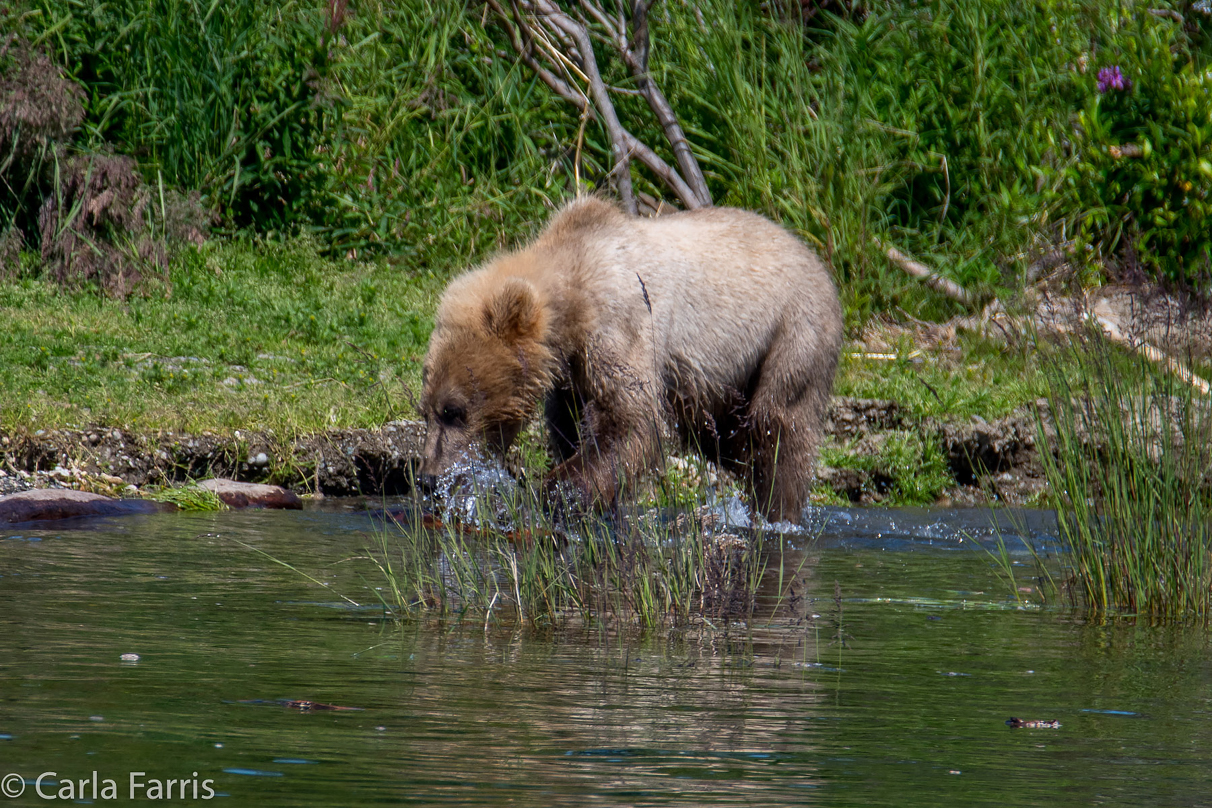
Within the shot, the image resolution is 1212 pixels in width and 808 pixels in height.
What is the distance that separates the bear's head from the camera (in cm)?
640

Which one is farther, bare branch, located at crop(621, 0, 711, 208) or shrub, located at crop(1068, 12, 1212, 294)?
bare branch, located at crop(621, 0, 711, 208)

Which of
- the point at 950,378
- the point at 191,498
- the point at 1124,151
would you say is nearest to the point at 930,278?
the point at 950,378

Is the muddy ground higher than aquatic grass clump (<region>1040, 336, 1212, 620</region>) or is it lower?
lower

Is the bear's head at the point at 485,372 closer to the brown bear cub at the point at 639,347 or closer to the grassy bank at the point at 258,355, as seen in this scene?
the brown bear cub at the point at 639,347

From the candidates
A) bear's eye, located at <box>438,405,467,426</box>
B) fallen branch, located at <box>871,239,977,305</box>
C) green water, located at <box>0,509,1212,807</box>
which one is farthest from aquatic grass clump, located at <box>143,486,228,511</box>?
fallen branch, located at <box>871,239,977,305</box>

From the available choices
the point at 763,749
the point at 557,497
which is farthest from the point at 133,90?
the point at 763,749

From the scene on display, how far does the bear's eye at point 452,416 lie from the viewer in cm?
646

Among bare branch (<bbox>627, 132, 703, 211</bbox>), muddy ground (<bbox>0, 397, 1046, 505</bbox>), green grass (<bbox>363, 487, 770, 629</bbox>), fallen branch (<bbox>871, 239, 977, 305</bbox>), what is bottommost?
muddy ground (<bbox>0, 397, 1046, 505</bbox>)

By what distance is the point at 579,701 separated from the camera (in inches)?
128

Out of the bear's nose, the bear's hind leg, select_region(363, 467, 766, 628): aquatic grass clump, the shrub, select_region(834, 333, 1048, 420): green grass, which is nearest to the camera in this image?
select_region(363, 467, 766, 628): aquatic grass clump

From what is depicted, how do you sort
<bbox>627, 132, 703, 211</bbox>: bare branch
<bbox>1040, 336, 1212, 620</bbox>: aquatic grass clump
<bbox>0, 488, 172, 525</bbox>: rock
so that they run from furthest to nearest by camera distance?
<bbox>627, 132, 703, 211</bbox>: bare branch
<bbox>0, 488, 172, 525</bbox>: rock
<bbox>1040, 336, 1212, 620</bbox>: aquatic grass clump

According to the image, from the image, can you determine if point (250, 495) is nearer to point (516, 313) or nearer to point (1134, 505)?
point (516, 313)

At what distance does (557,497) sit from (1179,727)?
11.1ft

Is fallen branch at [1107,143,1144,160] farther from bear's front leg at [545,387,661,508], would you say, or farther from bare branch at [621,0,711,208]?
bear's front leg at [545,387,661,508]
